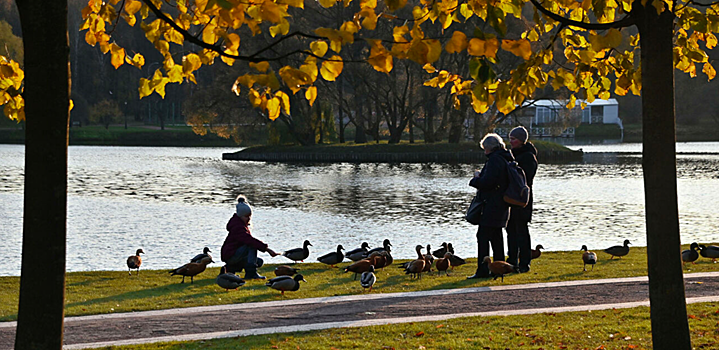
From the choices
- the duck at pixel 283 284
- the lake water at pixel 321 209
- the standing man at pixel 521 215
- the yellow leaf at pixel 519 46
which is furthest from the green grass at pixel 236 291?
the yellow leaf at pixel 519 46

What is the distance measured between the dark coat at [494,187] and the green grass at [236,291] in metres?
0.89

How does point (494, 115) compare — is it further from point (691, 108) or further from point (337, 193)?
point (691, 108)

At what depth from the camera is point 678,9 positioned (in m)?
7.30

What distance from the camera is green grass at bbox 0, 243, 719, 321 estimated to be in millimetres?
10141

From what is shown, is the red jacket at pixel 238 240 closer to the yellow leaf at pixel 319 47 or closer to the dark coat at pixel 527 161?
the dark coat at pixel 527 161

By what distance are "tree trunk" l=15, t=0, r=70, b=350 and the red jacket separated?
7.54 m

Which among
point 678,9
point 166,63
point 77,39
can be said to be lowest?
point 166,63

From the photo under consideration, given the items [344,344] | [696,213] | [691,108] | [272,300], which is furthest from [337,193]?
[691,108]

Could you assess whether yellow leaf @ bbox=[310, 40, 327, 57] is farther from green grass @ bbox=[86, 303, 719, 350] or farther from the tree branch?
green grass @ bbox=[86, 303, 719, 350]

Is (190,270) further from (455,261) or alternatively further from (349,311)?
(455,261)

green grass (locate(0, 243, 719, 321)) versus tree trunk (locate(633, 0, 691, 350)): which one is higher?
tree trunk (locate(633, 0, 691, 350))

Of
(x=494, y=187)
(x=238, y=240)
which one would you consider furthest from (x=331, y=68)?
(x=238, y=240)

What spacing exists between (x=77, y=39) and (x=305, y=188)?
7776 cm

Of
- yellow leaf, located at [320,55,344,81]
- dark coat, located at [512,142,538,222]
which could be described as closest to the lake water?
dark coat, located at [512,142,538,222]
